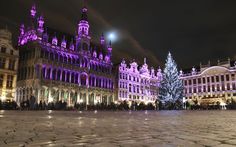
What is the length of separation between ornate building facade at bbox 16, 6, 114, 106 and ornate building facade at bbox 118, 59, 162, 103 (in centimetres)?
608

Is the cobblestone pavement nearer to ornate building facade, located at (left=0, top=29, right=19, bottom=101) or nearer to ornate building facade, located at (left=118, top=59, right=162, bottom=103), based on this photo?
ornate building facade, located at (left=0, top=29, right=19, bottom=101)

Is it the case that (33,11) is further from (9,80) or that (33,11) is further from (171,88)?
(171,88)

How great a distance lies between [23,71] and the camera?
57625mm

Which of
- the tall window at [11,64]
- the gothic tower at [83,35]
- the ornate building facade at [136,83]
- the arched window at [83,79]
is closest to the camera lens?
the tall window at [11,64]

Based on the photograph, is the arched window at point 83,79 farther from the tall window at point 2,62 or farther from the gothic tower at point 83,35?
the tall window at point 2,62

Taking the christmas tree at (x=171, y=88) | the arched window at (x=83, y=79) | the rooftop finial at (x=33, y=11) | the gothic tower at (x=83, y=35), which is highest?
the rooftop finial at (x=33, y=11)

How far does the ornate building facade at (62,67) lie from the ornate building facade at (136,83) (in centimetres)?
608

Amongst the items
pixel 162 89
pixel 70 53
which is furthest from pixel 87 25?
pixel 162 89

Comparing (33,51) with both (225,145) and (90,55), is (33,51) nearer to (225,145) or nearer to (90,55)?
(90,55)

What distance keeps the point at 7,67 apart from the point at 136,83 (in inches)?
1908

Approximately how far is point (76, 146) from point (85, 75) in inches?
2469

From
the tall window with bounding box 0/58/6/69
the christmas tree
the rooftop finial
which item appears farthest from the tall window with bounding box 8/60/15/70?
the christmas tree

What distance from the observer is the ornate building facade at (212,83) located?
287 ft

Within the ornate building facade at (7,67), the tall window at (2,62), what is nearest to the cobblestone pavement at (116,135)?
the ornate building facade at (7,67)
